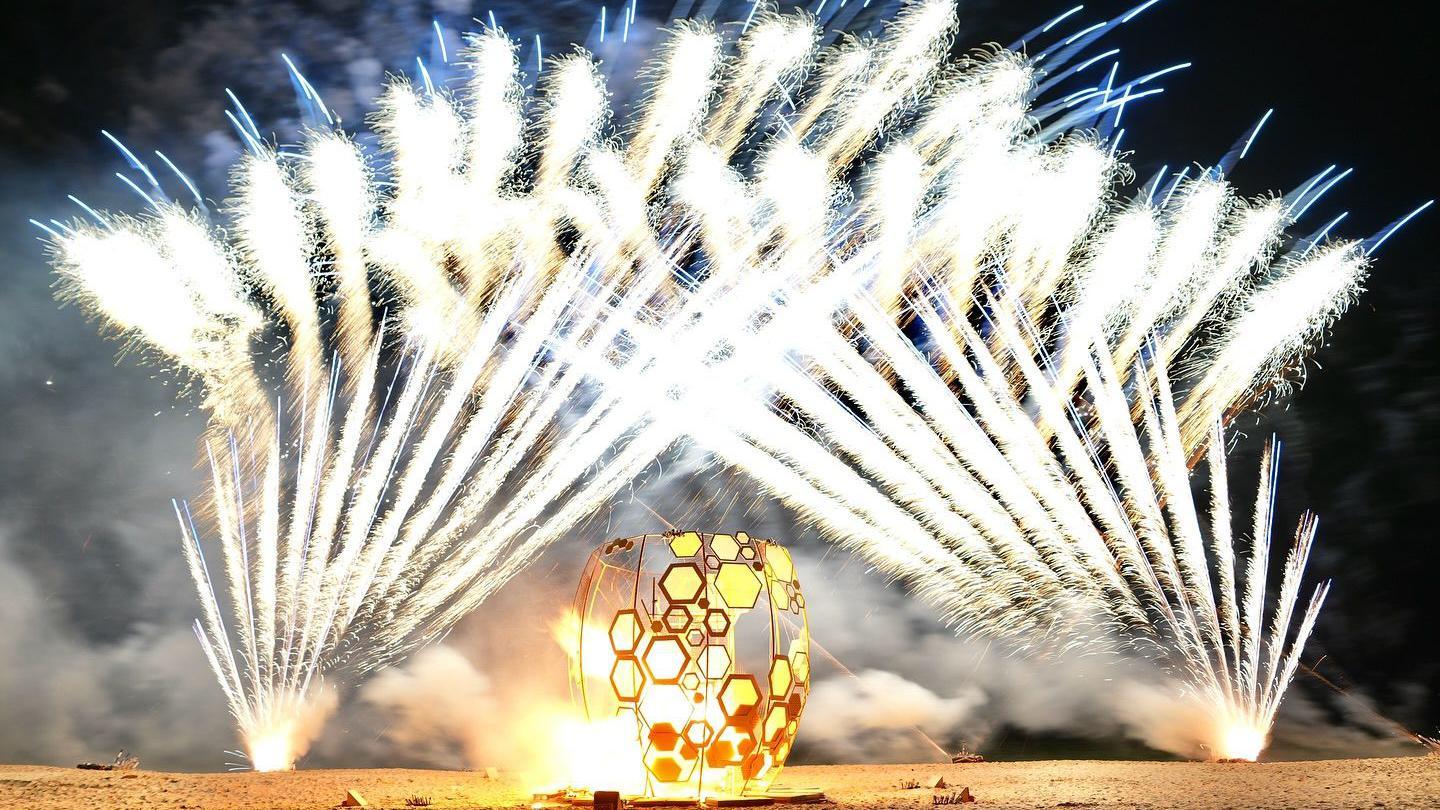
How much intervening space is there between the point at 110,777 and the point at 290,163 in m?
6.34

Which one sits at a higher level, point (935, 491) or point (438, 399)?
point (438, 399)

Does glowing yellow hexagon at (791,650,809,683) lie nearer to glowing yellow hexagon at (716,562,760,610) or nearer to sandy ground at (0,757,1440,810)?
glowing yellow hexagon at (716,562,760,610)

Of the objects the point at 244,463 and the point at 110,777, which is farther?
the point at 244,463

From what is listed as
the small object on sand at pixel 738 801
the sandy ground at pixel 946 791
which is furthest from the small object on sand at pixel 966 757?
the small object on sand at pixel 738 801

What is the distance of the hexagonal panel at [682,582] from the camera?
8.98 metres

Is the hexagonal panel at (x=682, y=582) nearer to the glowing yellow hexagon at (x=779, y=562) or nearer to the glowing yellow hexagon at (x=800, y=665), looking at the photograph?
the glowing yellow hexagon at (x=779, y=562)

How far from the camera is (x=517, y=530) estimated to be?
11.8m

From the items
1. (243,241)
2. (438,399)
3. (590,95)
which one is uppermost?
(590,95)

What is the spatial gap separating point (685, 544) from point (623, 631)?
918mm

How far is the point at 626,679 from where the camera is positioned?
9.25 m

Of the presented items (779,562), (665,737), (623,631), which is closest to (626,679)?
(623,631)

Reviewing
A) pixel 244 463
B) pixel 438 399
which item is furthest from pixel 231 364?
pixel 438 399

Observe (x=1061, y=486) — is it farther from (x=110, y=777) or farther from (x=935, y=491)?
(x=110, y=777)

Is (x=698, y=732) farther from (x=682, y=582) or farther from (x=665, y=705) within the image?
(x=682, y=582)
